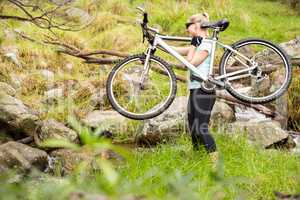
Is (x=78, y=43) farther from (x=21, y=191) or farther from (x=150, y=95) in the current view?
(x=21, y=191)

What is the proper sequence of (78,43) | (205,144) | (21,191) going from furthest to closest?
1. (78,43)
2. (205,144)
3. (21,191)

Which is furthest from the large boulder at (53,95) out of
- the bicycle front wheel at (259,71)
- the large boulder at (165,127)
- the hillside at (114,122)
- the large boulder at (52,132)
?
the bicycle front wheel at (259,71)

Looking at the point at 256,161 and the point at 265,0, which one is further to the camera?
the point at 265,0

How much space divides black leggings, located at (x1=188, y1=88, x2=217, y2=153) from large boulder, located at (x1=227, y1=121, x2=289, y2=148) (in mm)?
1698

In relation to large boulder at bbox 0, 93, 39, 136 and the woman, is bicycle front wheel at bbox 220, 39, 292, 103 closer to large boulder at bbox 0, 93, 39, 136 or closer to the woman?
the woman

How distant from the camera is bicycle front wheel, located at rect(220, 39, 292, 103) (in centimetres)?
621

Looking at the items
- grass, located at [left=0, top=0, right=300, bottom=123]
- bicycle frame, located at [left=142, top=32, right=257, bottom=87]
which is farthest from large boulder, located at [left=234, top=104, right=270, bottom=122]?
bicycle frame, located at [left=142, top=32, right=257, bottom=87]

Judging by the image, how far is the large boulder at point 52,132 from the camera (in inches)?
307

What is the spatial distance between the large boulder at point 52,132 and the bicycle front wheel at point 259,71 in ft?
6.88

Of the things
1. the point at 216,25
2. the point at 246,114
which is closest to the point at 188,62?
the point at 216,25

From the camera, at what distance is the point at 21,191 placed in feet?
5.69

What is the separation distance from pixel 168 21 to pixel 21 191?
1248 cm

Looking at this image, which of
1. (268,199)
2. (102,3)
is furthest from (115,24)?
(268,199)

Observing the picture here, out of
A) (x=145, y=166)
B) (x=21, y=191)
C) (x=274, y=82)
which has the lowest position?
(x=145, y=166)
